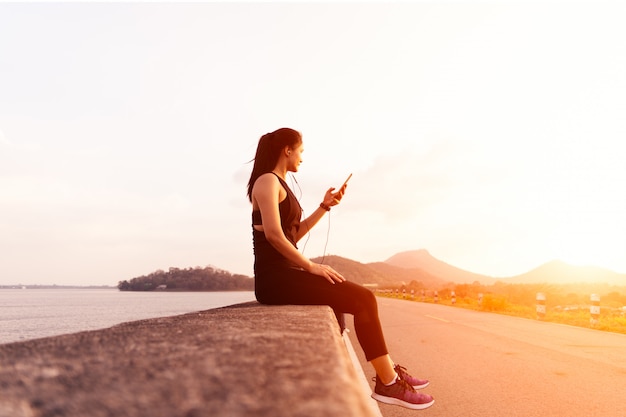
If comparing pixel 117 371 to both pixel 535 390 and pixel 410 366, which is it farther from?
pixel 410 366

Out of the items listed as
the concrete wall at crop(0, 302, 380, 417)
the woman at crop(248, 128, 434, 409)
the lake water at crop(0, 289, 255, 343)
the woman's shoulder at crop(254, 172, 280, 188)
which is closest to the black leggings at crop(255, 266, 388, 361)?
the woman at crop(248, 128, 434, 409)

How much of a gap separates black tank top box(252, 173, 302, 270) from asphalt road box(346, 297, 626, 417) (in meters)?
2.40

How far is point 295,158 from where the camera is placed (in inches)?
148

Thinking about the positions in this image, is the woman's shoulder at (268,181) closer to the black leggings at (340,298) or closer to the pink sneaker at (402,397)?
the black leggings at (340,298)

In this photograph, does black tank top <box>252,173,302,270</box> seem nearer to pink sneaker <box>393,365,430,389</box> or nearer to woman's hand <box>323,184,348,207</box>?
woman's hand <box>323,184,348,207</box>

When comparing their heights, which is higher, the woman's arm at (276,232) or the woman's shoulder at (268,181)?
the woman's shoulder at (268,181)

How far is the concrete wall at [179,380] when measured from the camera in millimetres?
643

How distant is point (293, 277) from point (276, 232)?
0.31 metres

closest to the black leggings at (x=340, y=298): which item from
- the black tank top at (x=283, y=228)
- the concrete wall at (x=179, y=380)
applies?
the black tank top at (x=283, y=228)

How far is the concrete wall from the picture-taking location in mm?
643

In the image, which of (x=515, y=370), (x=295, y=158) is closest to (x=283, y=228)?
(x=295, y=158)

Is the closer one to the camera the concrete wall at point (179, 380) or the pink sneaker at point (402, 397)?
the concrete wall at point (179, 380)

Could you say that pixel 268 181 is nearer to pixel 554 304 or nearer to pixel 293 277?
pixel 293 277

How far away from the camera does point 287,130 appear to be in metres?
3.76
